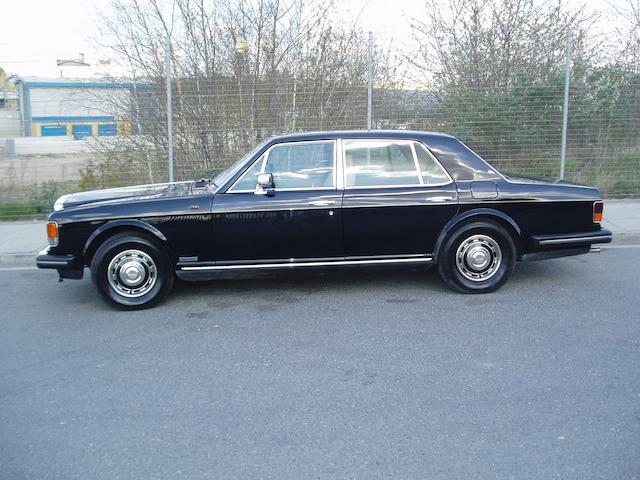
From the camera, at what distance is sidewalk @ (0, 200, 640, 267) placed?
335 inches

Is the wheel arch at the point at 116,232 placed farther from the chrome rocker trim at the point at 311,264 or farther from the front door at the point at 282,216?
the front door at the point at 282,216

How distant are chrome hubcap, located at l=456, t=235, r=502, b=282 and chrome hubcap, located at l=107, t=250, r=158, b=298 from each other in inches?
118

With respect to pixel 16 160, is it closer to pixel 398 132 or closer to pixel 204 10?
pixel 204 10

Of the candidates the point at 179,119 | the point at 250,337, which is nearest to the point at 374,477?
the point at 250,337

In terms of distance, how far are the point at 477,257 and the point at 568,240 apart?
0.94m

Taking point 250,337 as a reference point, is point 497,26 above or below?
above


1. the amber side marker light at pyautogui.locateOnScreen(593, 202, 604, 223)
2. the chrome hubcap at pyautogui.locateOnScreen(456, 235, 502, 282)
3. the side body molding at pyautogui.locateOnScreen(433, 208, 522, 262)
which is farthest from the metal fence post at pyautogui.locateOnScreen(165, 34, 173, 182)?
the amber side marker light at pyautogui.locateOnScreen(593, 202, 604, 223)

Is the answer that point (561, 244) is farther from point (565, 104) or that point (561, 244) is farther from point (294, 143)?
point (565, 104)

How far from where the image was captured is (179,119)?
38.3 ft

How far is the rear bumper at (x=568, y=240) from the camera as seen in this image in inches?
256

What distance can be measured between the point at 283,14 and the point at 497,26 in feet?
13.7

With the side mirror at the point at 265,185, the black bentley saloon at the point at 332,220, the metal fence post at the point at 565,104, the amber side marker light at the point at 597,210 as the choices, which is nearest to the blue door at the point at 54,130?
the black bentley saloon at the point at 332,220

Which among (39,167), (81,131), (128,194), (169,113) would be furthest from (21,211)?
(128,194)

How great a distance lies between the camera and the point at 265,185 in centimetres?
622
